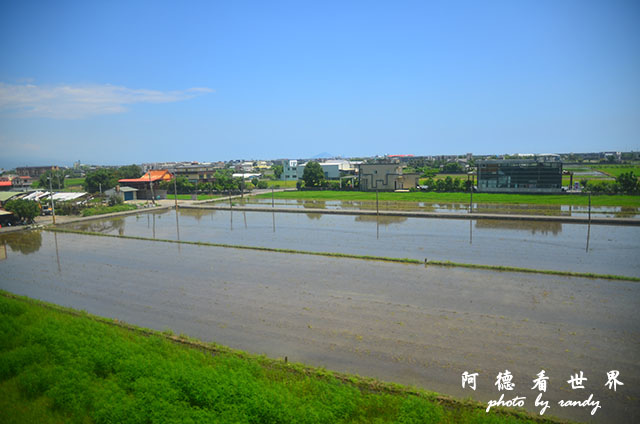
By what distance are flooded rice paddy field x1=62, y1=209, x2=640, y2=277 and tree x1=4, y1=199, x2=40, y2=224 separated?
101 inches

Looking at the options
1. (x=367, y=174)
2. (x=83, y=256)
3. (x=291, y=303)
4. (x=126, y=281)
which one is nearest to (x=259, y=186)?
(x=367, y=174)

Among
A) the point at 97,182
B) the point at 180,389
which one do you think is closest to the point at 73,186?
the point at 97,182

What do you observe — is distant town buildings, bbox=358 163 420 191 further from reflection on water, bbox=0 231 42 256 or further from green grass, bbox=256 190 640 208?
reflection on water, bbox=0 231 42 256

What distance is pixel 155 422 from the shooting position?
5.08 meters

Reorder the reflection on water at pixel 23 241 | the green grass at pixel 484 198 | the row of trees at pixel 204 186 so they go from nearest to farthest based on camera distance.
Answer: the reflection on water at pixel 23 241
the green grass at pixel 484 198
the row of trees at pixel 204 186

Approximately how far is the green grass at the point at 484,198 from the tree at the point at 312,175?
463 cm

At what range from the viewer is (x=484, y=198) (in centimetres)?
3019

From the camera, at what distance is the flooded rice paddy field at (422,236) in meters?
13.3

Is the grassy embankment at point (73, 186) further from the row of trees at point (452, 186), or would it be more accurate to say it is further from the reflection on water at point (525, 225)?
the reflection on water at point (525, 225)

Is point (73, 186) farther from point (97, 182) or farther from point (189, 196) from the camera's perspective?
point (189, 196)

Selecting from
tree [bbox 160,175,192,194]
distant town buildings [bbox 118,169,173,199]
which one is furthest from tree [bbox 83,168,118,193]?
tree [bbox 160,175,192,194]

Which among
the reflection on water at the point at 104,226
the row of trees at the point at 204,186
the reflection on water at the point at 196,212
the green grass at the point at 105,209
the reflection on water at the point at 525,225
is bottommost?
the reflection on water at the point at 525,225

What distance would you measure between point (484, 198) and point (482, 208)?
5394mm

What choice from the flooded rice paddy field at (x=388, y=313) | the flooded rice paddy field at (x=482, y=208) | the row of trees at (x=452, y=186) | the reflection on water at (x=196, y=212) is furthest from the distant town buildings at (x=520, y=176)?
the flooded rice paddy field at (x=388, y=313)
